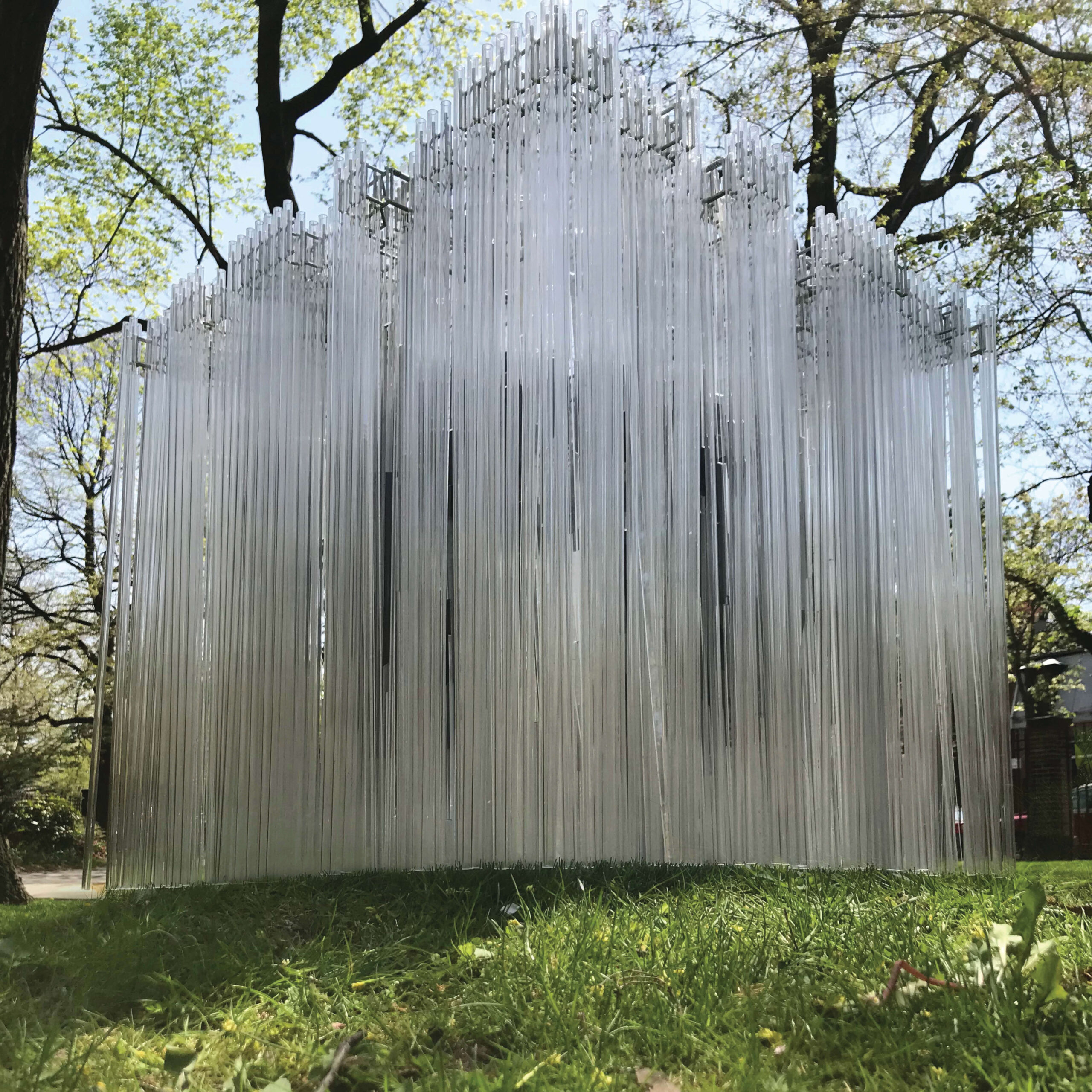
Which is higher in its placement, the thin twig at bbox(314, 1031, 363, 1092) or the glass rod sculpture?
the glass rod sculpture

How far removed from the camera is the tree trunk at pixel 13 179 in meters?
4.54

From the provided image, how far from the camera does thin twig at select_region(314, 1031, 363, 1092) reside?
1841mm

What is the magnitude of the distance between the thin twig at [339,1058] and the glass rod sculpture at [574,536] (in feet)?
7.30

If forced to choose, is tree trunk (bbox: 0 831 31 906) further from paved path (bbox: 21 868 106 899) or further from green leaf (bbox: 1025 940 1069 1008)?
green leaf (bbox: 1025 940 1069 1008)

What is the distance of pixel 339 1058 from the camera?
1.92 m

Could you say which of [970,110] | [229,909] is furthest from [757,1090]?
[970,110]

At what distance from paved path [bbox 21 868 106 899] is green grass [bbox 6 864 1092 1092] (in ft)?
21.4

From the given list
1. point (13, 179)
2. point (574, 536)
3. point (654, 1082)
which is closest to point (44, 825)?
point (13, 179)

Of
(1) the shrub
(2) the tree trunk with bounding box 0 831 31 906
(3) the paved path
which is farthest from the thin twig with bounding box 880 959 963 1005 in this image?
(1) the shrub

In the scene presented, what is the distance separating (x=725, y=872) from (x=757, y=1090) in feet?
7.77

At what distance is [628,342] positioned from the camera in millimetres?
4516

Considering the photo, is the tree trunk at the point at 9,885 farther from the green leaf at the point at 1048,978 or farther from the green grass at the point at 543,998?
the green leaf at the point at 1048,978

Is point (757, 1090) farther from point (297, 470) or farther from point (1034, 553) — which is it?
point (1034, 553)

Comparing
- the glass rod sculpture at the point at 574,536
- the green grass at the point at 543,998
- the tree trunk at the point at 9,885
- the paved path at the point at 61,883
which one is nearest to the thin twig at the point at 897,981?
the green grass at the point at 543,998
